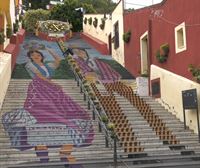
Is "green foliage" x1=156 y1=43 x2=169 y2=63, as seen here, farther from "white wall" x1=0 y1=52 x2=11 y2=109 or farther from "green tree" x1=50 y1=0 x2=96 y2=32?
"green tree" x1=50 y1=0 x2=96 y2=32

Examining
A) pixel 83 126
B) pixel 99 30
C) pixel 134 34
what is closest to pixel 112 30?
pixel 99 30

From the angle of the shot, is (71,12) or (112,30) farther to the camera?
(71,12)

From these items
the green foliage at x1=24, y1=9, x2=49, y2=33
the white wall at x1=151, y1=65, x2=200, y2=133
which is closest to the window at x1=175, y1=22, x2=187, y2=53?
the white wall at x1=151, y1=65, x2=200, y2=133

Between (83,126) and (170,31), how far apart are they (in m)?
6.12

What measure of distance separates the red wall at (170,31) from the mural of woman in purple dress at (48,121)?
4.51m

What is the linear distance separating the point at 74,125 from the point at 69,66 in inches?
358

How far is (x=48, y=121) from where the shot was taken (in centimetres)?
1538

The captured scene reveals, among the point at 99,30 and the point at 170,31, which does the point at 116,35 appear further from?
the point at 170,31

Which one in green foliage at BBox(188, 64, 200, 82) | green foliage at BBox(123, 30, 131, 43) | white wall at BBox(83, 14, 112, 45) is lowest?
green foliage at BBox(188, 64, 200, 82)

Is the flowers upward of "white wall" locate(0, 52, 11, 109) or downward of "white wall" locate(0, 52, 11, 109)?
upward

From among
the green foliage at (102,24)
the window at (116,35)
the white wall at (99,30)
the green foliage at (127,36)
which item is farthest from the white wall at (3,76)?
the green foliage at (102,24)

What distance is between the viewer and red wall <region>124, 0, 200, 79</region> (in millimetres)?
16156

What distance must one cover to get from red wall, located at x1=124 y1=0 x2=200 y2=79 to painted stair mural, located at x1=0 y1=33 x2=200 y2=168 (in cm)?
186

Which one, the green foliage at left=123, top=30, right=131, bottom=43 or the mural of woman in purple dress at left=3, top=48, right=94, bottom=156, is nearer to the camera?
the mural of woman in purple dress at left=3, top=48, right=94, bottom=156
